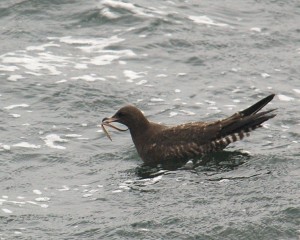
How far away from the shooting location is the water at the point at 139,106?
10.7m

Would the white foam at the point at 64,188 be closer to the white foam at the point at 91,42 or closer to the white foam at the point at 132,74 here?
the white foam at the point at 132,74

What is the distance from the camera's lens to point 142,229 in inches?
407

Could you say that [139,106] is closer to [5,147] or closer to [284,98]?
[284,98]

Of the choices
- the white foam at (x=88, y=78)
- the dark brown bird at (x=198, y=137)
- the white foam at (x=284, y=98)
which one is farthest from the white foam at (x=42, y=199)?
the white foam at (x=284, y=98)

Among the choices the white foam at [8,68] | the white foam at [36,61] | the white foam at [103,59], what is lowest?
the white foam at [8,68]

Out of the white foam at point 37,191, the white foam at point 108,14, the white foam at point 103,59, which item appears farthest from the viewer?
the white foam at point 108,14

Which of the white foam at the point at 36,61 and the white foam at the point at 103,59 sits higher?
the white foam at the point at 103,59

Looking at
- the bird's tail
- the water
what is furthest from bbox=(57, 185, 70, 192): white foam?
the bird's tail

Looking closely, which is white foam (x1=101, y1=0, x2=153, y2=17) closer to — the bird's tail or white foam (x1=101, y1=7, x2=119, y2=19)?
white foam (x1=101, y1=7, x2=119, y2=19)

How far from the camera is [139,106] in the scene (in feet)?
48.4

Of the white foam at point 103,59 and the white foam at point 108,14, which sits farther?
the white foam at point 108,14

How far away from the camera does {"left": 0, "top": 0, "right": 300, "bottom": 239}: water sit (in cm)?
1069

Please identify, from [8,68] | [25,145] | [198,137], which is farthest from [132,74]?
[198,137]

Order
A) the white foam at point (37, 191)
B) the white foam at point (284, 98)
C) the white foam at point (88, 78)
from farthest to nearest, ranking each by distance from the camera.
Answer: the white foam at point (88, 78)
the white foam at point (284, 98)
the white foam at point (37, 191)
